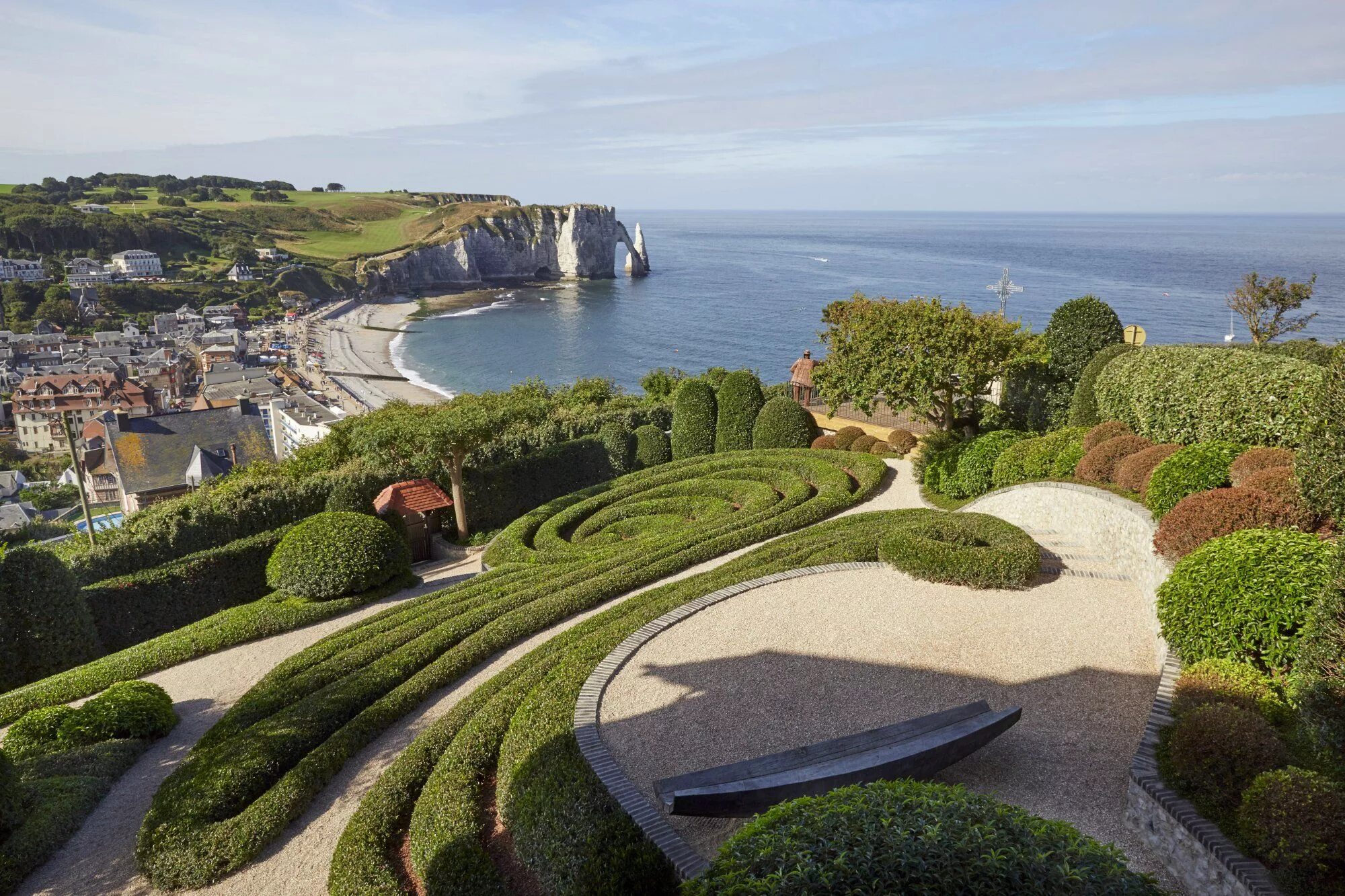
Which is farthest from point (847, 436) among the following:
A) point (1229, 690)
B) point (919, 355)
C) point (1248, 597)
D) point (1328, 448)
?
point (1229, 690)

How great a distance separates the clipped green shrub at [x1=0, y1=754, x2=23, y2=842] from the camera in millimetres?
9273

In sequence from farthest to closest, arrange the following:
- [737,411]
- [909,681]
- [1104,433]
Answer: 1. [737,411]
2. [1104,433]
3. [909,681]

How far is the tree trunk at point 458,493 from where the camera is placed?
2288cm

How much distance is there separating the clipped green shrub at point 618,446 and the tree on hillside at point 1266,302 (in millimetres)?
22048

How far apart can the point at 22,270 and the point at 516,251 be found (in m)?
79.8

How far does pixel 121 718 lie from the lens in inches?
470

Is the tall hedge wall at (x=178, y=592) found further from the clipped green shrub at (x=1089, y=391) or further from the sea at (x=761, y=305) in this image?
the sea at (x=761, y=305)

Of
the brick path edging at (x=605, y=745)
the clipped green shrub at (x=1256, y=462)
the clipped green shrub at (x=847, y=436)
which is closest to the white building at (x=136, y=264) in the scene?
the clipped green shrub at (x=847, y=436)

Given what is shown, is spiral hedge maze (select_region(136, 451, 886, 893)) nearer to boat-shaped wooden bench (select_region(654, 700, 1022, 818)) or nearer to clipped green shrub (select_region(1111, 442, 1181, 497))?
boat-shaped wooden bench (select_region(654, 700, 1022, 818))

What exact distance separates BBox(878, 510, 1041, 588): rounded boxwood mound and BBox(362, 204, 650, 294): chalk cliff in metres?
140

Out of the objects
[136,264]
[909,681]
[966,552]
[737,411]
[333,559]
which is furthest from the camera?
[136,264]

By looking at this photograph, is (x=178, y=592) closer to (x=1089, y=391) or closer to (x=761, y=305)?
(x=1089, y=391)

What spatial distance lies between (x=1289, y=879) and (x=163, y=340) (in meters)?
120

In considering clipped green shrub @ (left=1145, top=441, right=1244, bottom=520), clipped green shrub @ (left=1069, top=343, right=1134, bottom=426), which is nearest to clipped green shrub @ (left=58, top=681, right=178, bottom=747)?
clipped green shrub @ (left=1145, top=441, right=1244, bottom=520)
